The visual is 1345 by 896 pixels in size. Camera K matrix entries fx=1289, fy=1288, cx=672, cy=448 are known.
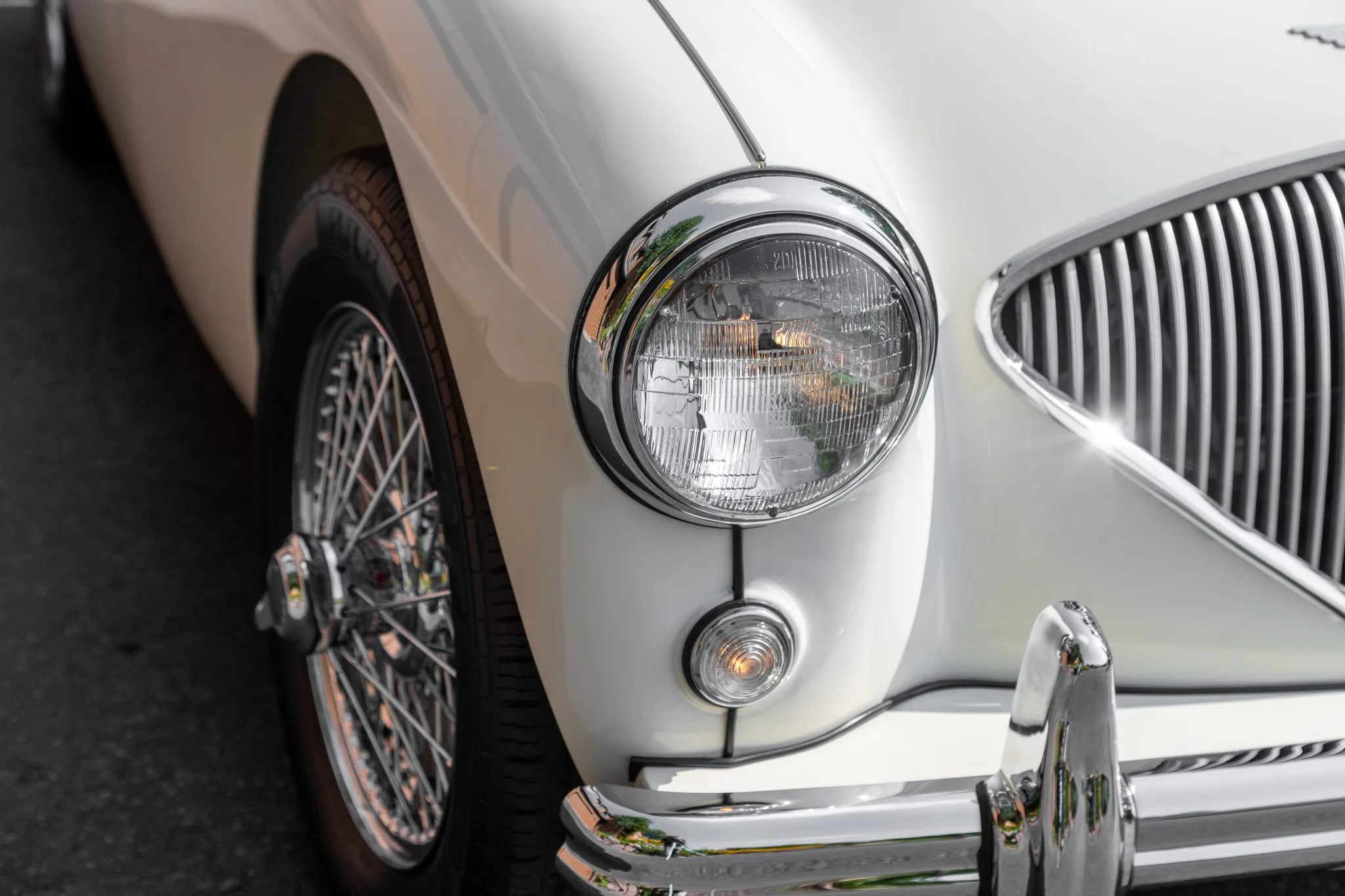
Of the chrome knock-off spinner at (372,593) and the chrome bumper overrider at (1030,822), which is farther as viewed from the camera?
the chrome knock-off spinner at (372,593)

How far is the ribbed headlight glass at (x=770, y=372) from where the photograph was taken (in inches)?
41.2

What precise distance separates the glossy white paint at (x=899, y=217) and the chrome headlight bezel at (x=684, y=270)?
0.08 ft

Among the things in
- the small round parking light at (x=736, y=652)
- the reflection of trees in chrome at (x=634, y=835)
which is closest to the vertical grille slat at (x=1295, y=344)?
the small round parking light at (x=736, y=652)

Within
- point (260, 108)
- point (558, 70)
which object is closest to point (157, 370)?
point (260, 108)

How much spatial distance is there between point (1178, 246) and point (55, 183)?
3.90 m

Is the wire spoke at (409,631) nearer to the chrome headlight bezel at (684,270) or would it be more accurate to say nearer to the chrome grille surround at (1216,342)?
the chrome headlight bezel at (684,270)

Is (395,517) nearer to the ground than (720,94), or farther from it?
nearer to the ground

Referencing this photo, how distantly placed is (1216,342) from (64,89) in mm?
3900

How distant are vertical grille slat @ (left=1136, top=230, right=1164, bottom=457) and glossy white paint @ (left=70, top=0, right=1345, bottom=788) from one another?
6 centimetres

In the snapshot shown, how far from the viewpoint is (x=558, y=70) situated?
3.78 ft

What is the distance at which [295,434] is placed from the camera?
6.11ft

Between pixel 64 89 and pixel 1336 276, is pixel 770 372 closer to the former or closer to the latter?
pixel 1336 276

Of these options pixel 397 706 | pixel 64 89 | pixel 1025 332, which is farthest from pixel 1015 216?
pixel 64 89

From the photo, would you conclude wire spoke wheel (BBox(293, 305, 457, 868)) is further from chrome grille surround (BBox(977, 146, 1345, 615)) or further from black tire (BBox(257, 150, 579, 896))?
chrome grille surround (BBox(977, 146, 1345, 615))
